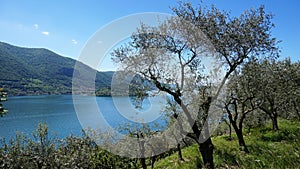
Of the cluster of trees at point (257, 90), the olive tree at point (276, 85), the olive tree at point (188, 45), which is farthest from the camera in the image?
the olive tree at point (276, 85)

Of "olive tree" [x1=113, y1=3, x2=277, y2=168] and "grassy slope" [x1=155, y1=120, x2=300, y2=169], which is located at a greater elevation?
"olive tree" [x1=113, y1=3, x2=277, y2=168]

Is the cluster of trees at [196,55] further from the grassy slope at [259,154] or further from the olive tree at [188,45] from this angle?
the grassy slope at [259,154]

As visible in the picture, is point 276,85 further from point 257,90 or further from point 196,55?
point 196,55

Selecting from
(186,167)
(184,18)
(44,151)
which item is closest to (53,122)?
(44,151)

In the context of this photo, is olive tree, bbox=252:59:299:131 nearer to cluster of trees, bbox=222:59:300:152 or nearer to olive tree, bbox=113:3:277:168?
cluster of trees, bbox=222:59:300:152

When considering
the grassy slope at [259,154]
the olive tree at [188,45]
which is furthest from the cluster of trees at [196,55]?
the grassy slope at [259,154]

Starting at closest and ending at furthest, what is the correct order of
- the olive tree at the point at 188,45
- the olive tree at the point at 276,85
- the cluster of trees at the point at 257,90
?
1. the olive tree at the point at 188,45
2. the cluster of trees at the point at 257,90
3. the olive tree at the point at 276,85

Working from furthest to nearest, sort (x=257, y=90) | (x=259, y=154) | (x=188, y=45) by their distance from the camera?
(x=257, y=90) → (x=259, y=154) → (x=188, y=45)

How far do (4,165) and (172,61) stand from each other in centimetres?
1475

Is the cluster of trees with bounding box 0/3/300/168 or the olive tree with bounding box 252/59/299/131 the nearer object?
the cluster of trees with bounding box 0/3/300/168

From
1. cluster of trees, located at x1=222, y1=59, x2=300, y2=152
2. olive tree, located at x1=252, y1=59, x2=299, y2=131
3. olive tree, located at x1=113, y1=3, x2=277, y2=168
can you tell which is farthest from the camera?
olive tree, located at x1=252, y1=59, x2=299, y2=131

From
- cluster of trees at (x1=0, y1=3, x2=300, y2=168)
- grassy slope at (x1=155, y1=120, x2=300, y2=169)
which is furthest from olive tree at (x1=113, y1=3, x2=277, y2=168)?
grassy slope at (x1=155, y1=120, x2=300, y2=169)

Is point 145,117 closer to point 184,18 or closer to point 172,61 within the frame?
point 172,61

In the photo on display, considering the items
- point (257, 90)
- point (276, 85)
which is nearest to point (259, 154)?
point (257, 90)
